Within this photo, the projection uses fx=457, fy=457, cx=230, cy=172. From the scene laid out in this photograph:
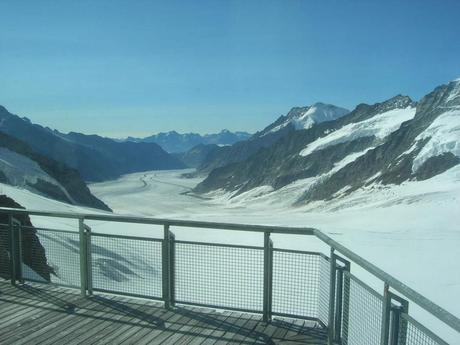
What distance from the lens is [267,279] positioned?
6.15 metres

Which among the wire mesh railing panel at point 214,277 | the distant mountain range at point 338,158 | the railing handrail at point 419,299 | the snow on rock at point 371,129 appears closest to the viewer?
the railing handrail at point 419,299

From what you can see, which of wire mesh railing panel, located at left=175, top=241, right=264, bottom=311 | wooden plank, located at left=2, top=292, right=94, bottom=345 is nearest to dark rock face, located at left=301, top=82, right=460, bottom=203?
wire mesh railing panel, located at left=175, top=241, right=264, bottom=311

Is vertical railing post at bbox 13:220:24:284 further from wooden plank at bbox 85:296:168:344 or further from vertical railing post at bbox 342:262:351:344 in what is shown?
vertical railing post at bbox 342:262:351:344

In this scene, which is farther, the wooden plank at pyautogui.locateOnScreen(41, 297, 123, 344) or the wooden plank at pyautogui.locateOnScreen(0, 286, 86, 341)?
the wooden plank at pyautogui.locateOnScreen(0, 286, 86, 341)

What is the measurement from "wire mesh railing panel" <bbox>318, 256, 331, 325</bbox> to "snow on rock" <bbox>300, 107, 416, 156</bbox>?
135m

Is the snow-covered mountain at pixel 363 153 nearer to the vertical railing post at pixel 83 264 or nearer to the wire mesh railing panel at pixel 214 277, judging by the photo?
the wire mesh railing panel at pixel 214 277

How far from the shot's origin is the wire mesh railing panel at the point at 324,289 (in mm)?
5504

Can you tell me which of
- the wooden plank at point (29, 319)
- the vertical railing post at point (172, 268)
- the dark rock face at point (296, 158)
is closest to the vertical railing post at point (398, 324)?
the vertical railing post at point (172, 268)

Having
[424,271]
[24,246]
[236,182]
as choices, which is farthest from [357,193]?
[236,182]

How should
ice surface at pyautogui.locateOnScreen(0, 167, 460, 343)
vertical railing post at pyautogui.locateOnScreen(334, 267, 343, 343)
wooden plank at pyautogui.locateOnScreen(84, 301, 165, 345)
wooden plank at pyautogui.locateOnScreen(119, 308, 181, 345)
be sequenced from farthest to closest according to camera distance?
ice surface at pyautogui.locateOnScreen(0, 167, 460, 343), wooden plank at pyautogui.locateOnScreen(84, 301, 165, 345), wooden plank at pyautogui.locateOnScreen(119, 308, 181, 345), vertical railing post at pyautogui.locateOnScreen(334, 267, 343, 343)

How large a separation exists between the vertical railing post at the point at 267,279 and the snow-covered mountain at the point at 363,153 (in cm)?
7473

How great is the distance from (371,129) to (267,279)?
473 feet

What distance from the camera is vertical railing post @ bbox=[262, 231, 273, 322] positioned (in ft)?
20.1

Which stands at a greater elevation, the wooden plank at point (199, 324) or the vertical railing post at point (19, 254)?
the vertical railing post at point (19, 254)
